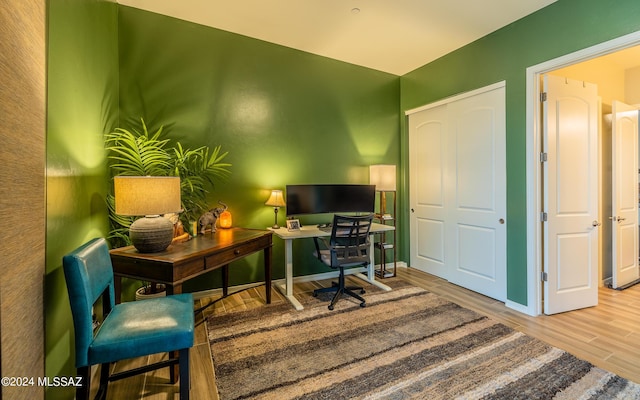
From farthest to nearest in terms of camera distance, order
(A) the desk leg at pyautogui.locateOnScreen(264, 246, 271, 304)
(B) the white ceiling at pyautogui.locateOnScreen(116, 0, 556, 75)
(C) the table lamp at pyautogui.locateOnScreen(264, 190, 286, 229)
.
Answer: (C) the table lamp at pyautogui.locateOnScreen(264, 190, 286, 229) → (A) the desk leg at pyautogui.locateOnScreen(264, 246, 271, 304) → (B) the white ceiling at pyautogui.locateOnScreen(116, 0, 556, 75)

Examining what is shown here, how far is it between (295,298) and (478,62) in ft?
11.1

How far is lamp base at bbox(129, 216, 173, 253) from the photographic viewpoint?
6.18ft

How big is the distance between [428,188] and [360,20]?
229 centimetres

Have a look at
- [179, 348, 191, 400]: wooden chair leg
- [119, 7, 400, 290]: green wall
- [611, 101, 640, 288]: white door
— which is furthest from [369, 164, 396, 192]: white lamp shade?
[179, 348, 191, 400]: wooden chair leg

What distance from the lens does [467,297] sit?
3.14 meters

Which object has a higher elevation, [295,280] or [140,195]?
[140,195]

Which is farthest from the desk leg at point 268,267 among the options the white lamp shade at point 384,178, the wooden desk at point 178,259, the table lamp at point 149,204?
the white lamp shade at point 384,178

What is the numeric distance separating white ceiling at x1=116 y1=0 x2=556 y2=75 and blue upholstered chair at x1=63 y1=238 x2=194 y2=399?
2.50 m

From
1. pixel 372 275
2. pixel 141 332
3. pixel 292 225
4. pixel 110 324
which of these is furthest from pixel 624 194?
pixel 110 324

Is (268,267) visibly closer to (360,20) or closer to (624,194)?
(360,20)

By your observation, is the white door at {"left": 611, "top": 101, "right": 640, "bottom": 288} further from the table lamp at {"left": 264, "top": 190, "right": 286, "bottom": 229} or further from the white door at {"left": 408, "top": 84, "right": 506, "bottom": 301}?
the table lamp at {"left": 264, "top": 190, "right": 286, "bottom": 229}

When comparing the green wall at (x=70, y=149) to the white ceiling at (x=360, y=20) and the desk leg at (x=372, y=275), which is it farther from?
the desk leg at (x=372, y=275)

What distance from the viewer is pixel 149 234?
1.88 metres

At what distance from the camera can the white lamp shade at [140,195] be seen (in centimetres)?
174
